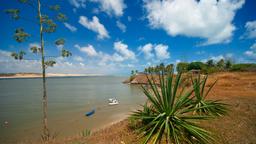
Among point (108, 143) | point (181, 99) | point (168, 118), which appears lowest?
point (108, 143)

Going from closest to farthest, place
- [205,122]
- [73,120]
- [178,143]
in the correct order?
[178,143]
[205,122]
[73,120]

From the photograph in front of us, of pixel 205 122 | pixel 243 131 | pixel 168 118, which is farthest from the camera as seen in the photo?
pixel 205 122

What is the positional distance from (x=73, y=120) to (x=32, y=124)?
10.7ft

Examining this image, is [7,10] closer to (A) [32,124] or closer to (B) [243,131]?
(A) [32,124]

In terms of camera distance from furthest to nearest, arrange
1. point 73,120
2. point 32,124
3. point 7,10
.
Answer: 1. point 73,120
2. point 32,124
3. point 7,10

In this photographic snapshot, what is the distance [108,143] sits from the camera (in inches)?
217

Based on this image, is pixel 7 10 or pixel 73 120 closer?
pixel 7 10

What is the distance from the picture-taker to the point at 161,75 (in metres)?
5.53

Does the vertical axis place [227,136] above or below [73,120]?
above

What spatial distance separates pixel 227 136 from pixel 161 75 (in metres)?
2.97

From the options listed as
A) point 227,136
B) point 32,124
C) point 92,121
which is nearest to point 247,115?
point 227,136

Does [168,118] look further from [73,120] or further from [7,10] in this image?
[73,120]

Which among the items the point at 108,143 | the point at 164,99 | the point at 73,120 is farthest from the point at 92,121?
the point at 164,99

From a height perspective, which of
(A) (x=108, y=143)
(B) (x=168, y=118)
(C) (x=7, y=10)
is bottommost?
(A) (x=108, y=143)
